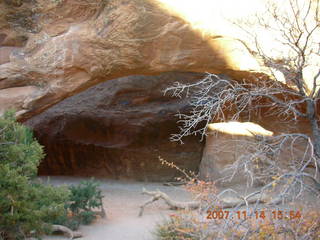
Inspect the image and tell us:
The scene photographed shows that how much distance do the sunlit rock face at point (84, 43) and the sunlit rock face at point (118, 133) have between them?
342cm

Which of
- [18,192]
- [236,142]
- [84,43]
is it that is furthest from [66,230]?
[236,142]

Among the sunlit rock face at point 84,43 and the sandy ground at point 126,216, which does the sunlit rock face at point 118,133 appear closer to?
the sandy ground at point 126,216

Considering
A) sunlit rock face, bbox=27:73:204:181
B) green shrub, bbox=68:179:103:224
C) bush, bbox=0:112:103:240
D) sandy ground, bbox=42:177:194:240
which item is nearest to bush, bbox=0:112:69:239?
bush, bbox=0:112:103:240

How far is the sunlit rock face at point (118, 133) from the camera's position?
11.6m

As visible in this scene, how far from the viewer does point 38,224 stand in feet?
14.6

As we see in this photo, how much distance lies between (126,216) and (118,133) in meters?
5.65

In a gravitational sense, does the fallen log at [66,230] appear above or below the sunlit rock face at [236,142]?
below

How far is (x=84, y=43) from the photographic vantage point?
750 centimetres

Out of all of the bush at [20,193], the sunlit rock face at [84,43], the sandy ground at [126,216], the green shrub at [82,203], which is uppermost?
the sunlit rock face at [84,43]

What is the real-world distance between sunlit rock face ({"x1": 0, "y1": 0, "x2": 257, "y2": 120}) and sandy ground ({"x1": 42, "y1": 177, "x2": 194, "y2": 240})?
8.62 ft
